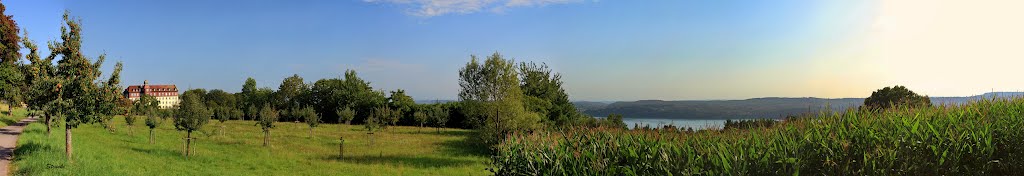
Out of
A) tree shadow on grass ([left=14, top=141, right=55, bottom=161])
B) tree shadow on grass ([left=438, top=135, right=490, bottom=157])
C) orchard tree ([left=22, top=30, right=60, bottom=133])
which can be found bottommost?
tree shadow on grass ([left=438, top=135, right=490, bottom=157])

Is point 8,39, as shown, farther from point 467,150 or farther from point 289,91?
point 289,91

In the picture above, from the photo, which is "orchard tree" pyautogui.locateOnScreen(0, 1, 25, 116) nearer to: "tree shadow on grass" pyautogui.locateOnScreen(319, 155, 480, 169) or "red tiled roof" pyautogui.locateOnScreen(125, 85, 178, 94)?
"tree shadow on grass" pyautogui.locateOnScreen(319, 155, 480, 169)

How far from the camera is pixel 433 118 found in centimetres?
6719

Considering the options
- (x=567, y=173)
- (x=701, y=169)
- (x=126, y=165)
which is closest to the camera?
(x=701, y=169)

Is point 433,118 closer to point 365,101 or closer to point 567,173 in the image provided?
point 365,101

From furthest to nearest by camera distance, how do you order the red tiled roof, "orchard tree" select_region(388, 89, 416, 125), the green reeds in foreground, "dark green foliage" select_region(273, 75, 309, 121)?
the red tiled roof
"dark green foliage" select_region(273, 75, 309, 121)
"orchard tree" select_region(388, 89, 416, 125)
the green reeds in foreground

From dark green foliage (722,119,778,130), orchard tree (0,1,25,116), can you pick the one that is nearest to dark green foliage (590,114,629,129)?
dark green foliage (722,119,778,130)

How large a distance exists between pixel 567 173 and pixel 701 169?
2.54 m

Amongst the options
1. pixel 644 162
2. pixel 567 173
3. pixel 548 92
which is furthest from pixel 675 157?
pixel 548 92

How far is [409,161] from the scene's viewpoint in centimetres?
2733

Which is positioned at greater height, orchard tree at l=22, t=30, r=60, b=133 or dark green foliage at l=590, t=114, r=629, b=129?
orchard tree at l=22, t=30, r=60, b=133

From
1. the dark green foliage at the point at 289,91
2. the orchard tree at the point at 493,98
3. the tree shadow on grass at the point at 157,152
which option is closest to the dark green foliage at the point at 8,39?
the tree shadow on grass at the point at 157,152

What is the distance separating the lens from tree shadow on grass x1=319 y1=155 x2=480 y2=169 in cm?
2605

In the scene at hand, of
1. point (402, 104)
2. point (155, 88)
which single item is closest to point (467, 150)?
point (402, 104)
